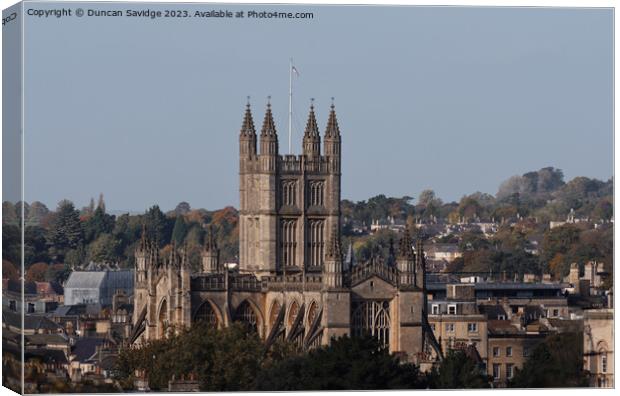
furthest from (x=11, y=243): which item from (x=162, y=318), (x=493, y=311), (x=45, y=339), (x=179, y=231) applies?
(x=179, y=231)

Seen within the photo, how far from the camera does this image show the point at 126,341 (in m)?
102

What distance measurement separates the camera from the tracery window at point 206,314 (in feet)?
323

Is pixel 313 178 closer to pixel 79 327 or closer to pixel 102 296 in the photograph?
pixel 79 327

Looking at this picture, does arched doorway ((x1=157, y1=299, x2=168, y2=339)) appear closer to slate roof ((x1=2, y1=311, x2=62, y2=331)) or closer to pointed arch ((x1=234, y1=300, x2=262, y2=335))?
pointed arch ((x1=234, y1=300, x2=262, y2=335))

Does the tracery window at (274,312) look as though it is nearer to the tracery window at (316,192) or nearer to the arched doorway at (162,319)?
the arched doorway at (162,319)

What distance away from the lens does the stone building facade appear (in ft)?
306

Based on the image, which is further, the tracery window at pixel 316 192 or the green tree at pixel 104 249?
the green tree at pixel 104 249

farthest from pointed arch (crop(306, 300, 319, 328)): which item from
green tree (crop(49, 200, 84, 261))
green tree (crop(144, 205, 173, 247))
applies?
green tree (crop(144, 205, 173, 247))

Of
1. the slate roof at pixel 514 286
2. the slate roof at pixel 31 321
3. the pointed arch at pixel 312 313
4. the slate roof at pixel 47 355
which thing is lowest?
the slate roof at pixel 47 355

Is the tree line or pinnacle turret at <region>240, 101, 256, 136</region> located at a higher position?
pinnacle turret at <region>240, 101, 256, 136</region>

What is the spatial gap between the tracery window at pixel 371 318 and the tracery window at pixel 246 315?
5.95 meters

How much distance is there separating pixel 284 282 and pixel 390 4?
2988cm

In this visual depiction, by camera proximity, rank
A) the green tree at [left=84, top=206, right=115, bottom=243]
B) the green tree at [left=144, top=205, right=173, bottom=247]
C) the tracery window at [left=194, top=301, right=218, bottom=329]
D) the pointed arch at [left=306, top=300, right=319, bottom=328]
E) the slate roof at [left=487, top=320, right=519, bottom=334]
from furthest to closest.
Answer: the green tree at [left=144, top=205, right=173, bottom=247] → the green tree at [left=84, top=206, right=115, bottom=243] → the slate roof at [left=487, top=320, right=519, bottom=334] → the tracery window at [left=194, top=301, right=218, bottom=329] → the pointed arch at [left=306, top=300, right=319, bottom=328]

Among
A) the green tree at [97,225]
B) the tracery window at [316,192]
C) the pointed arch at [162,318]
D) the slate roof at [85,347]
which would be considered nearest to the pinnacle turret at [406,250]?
the tracery window at [316,192]
